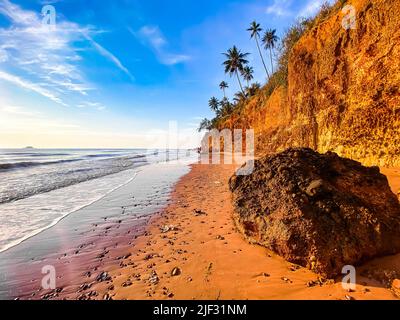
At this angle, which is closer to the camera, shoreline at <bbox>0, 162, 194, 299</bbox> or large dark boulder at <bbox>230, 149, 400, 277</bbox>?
large dark boulder at <bbox>230, 149, 400, 277</bbox>

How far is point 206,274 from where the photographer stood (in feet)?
12.7

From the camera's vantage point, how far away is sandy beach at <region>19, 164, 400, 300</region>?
10.7 ft

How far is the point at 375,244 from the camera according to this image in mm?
3650

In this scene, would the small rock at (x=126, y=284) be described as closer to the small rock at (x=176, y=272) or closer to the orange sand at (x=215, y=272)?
the orange sand at (x=215, y=272)

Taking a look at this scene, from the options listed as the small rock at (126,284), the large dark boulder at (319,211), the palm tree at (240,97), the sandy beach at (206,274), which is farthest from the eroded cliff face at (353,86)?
the palm tree at (240,97)

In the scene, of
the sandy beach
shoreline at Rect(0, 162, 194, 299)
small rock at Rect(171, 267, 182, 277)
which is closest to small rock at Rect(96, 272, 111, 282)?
the sandy beach

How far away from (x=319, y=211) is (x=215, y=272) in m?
1.95

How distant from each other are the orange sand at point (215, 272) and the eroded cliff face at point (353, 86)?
830 centimetres

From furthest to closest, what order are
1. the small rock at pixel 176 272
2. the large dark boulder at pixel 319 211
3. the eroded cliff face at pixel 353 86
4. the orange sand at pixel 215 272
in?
the eroded cliff face at pixel 353 86, the small rock at pixel 176 272, the large dark boulder at pixel 319 211, the orange sand at pixel 215 272

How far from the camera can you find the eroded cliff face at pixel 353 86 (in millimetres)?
9891

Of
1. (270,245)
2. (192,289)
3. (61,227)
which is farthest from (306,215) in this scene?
(61,227)

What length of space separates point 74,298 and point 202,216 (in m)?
4.26

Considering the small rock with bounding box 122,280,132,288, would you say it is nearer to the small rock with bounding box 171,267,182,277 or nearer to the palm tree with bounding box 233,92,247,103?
the small rock with bounding box 171,267,182,277

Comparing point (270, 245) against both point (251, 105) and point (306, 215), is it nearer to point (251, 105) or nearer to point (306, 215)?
point (306, 215)
